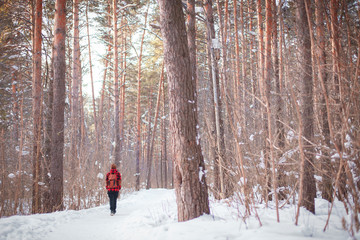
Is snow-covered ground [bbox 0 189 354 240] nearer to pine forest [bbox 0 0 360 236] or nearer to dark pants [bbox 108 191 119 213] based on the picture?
pine forest [bbox 0 0 360 236]

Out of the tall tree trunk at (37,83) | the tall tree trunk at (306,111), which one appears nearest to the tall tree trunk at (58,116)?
the tall tree trunk at (37,83)

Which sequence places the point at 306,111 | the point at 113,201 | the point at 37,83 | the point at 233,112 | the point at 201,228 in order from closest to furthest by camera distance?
1. the point at 201,228
2. the point at 233,112
3. the point at 306,111
4. the point at 113,201
5. the point at 37,83

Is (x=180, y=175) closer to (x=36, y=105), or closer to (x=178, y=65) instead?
(x=178, y=65)

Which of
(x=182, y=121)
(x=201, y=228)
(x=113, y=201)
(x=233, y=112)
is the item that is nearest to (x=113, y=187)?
(x=113, y=201)

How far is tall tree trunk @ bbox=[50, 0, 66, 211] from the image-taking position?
6309 millimetres

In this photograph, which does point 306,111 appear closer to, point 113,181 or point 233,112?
point 233,112

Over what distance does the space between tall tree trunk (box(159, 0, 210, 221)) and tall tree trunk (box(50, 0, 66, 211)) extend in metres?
4.49

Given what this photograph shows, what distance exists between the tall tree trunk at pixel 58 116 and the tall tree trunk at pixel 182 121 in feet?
14.7

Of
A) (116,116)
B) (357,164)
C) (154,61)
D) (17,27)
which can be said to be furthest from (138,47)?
(357,164)

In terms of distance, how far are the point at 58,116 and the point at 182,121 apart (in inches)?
189

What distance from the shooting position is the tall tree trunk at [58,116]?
631 centimetres

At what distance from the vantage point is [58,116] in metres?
6.57

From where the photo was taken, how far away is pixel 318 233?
2.30m

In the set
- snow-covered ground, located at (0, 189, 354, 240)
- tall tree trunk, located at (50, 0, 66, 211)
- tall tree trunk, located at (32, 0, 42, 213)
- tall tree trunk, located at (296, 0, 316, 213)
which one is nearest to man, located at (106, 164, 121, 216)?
snow-covered ground, located at (0, 189, 354, 240)
